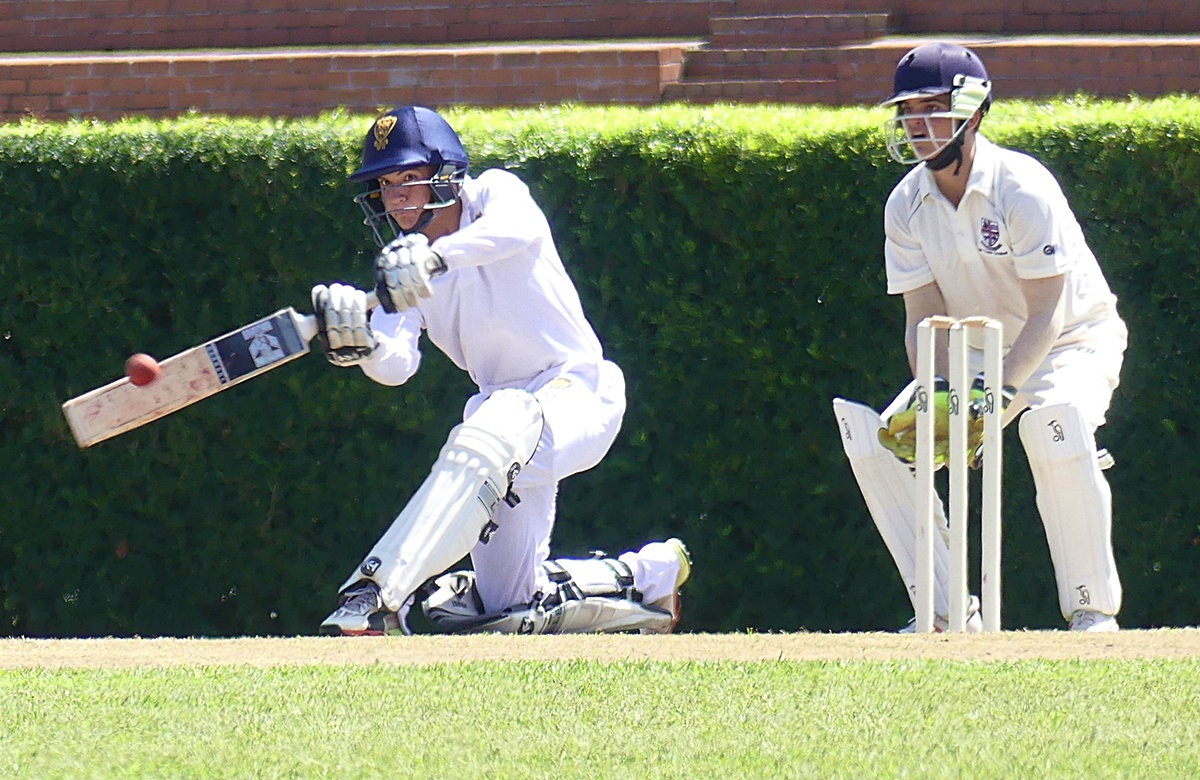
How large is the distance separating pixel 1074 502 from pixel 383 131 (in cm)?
216

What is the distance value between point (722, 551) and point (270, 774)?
3.15 m

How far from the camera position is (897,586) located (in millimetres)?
6180

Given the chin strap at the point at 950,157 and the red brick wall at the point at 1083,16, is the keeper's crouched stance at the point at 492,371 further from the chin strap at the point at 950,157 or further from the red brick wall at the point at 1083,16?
the red brick wall at the point at 1083,16

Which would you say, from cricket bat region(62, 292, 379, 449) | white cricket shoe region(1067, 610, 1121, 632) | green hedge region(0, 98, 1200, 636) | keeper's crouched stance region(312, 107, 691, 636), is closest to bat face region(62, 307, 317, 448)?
cricket bat region(62, 292, 379, 449)

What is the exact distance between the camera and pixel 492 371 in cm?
540

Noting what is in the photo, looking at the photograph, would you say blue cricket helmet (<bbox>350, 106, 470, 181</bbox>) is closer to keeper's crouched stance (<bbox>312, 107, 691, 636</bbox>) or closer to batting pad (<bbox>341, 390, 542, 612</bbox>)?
keeper's crouched stance (<bbox>312, 107, 691, 636</bbox>)

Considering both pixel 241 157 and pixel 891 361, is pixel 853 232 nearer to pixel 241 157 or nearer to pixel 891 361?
pixel 891 361

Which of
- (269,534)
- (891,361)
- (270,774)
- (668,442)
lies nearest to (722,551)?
(668,442)

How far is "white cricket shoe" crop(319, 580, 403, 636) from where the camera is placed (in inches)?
185

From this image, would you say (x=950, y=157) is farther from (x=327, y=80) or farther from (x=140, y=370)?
(x=327, y=80)

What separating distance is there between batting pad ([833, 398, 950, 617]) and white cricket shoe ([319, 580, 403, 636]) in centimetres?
139

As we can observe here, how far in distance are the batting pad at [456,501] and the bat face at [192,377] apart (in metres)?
0.52

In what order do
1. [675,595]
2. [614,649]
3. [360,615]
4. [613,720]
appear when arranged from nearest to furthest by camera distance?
[613,720]
[614,649]
[360,615]
[675,595]

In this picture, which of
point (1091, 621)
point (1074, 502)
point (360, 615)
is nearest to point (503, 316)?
point (360, 615)
